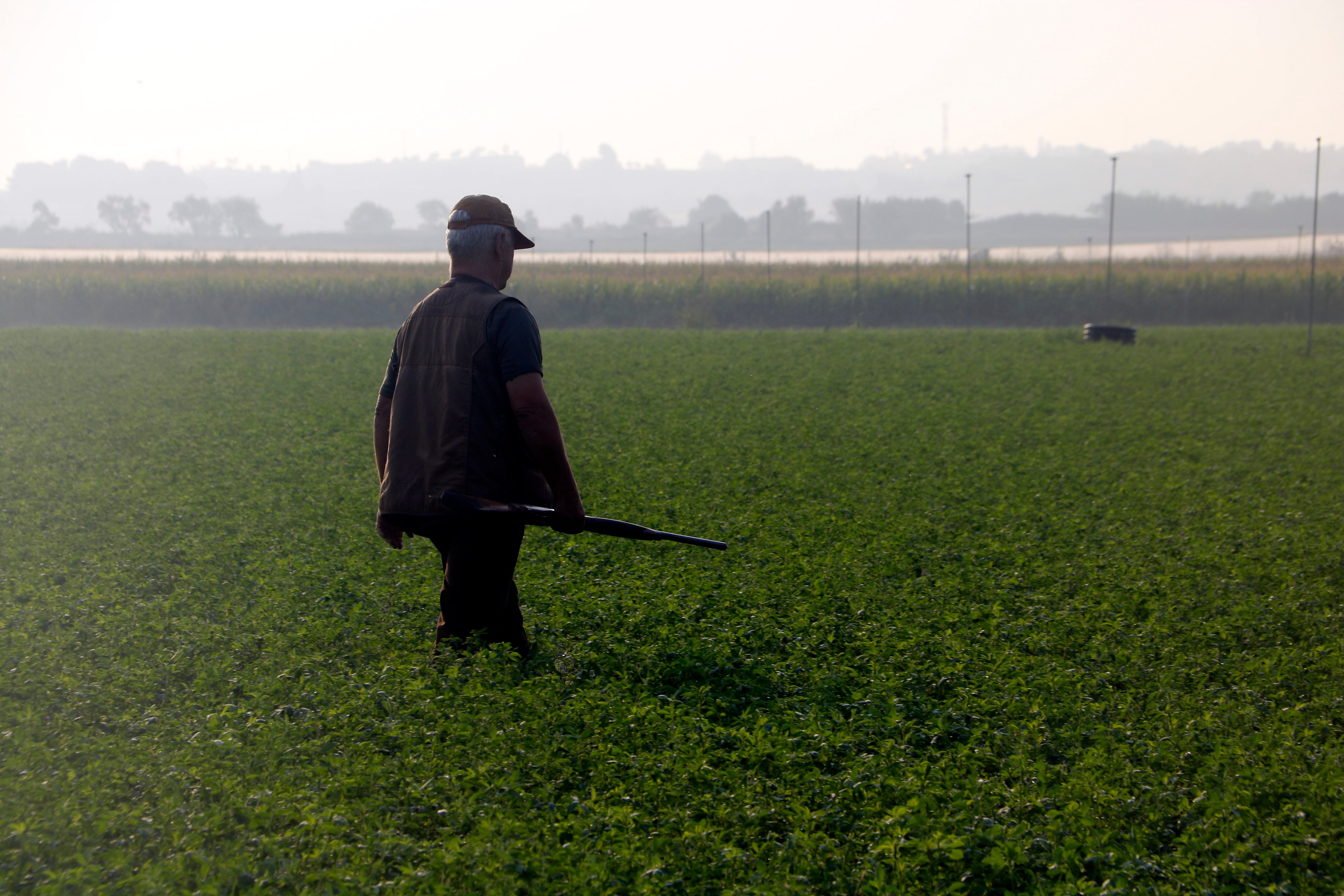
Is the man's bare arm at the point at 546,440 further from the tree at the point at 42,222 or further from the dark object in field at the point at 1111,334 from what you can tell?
the tree at the point at 42,222

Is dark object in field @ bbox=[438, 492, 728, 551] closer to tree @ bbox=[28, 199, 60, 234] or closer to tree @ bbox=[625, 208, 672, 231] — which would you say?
tree @ bbox=[28, 199, 60, 234]

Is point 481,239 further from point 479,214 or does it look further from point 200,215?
point 200,215

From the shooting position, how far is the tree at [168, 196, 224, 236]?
134250 mm

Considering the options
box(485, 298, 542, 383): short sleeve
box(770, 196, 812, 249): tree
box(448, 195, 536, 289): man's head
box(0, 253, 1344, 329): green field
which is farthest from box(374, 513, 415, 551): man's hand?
box(770, 196, 812, 249): tree

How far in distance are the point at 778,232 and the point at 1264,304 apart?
88973 mm

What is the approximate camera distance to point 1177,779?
4.46m

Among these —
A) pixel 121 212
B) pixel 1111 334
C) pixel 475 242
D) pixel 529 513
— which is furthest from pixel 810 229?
pixel 529 513

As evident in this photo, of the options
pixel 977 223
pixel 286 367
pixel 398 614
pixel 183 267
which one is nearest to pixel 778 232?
pixel 977 223

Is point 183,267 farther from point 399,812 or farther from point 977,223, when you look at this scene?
point 977,223

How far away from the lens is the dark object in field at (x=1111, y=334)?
27750 millimetres

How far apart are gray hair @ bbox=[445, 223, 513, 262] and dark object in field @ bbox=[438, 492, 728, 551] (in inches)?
45.0

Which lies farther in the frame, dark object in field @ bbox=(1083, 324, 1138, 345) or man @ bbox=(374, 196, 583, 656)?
dark object in field @ bbox=(1083, 324, 1138, 345)

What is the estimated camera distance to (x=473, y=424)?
16.1 feet

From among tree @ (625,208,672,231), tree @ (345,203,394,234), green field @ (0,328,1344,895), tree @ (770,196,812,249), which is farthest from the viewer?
tree @ (345,203,394,234)
